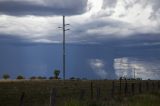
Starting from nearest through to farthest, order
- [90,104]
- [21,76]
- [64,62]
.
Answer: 1. [90,104]
2. [64,62]
3. [21,76]

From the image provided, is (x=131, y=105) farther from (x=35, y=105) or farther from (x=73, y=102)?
(x=35, y=105)

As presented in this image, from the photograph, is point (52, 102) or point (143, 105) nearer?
point (52, 102)

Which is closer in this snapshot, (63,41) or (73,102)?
(73,102)

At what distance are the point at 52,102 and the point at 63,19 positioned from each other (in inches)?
2110

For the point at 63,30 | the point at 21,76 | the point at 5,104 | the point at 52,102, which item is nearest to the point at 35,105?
the point at 5,104

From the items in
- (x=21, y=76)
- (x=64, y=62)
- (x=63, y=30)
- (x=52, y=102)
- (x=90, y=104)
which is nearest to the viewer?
(x=52, y=102)

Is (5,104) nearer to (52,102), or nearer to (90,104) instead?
(90,104)

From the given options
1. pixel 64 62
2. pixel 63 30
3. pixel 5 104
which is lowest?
pixel 5 104

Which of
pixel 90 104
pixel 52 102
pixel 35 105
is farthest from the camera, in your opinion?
pixel 35 105

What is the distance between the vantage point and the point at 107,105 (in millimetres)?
24781

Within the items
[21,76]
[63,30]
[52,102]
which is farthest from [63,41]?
[21,76]

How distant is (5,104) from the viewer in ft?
95.9

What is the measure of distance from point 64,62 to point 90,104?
4108 cm

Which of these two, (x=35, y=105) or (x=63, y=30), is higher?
(x=63, y=30)
